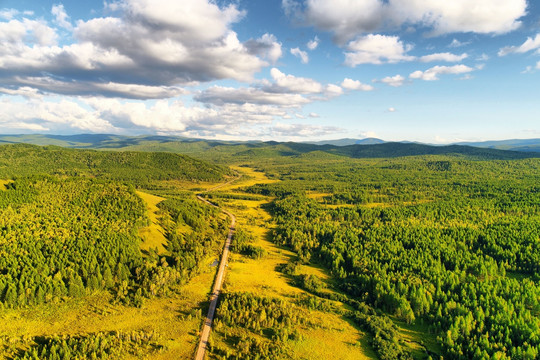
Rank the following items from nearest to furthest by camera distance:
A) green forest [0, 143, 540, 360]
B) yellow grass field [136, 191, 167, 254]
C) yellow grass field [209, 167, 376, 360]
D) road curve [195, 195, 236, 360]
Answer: road curve [195, 195, 236, 360] < green forest [0, 143, 540, 360] < yellow grass field [209, 167, 376, 360] < yellow grass field [136, 191, 167, 254]

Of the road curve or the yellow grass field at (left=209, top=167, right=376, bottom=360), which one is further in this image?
the yellow grass field at (left=209, top=167, right=376, bottom=360)

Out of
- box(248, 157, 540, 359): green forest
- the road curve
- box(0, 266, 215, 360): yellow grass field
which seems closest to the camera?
the road curve

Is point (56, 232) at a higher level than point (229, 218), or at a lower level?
higher

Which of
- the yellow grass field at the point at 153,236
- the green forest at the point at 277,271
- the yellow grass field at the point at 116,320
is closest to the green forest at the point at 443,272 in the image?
the green forest at the point at 277,271

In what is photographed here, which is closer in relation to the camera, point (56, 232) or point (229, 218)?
point (56, 232)

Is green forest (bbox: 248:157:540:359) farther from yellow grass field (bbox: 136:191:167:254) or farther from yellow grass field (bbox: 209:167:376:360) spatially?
yellow grass field (bbox: 136:191:167:254)

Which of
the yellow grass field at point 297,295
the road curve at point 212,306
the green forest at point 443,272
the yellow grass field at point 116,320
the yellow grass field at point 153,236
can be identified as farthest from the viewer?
the yellow grass field at point 153,236

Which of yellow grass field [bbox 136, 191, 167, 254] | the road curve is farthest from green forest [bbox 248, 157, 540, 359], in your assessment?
yellow grass field [bbox 136, 191, 167, 254]

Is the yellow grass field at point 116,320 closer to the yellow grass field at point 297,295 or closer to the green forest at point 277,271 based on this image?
the green forest at point 277,271

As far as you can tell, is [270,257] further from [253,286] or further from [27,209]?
[27,209]

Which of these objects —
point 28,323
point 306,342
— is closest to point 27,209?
point 28,323

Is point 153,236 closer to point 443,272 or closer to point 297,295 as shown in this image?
point 297,295
